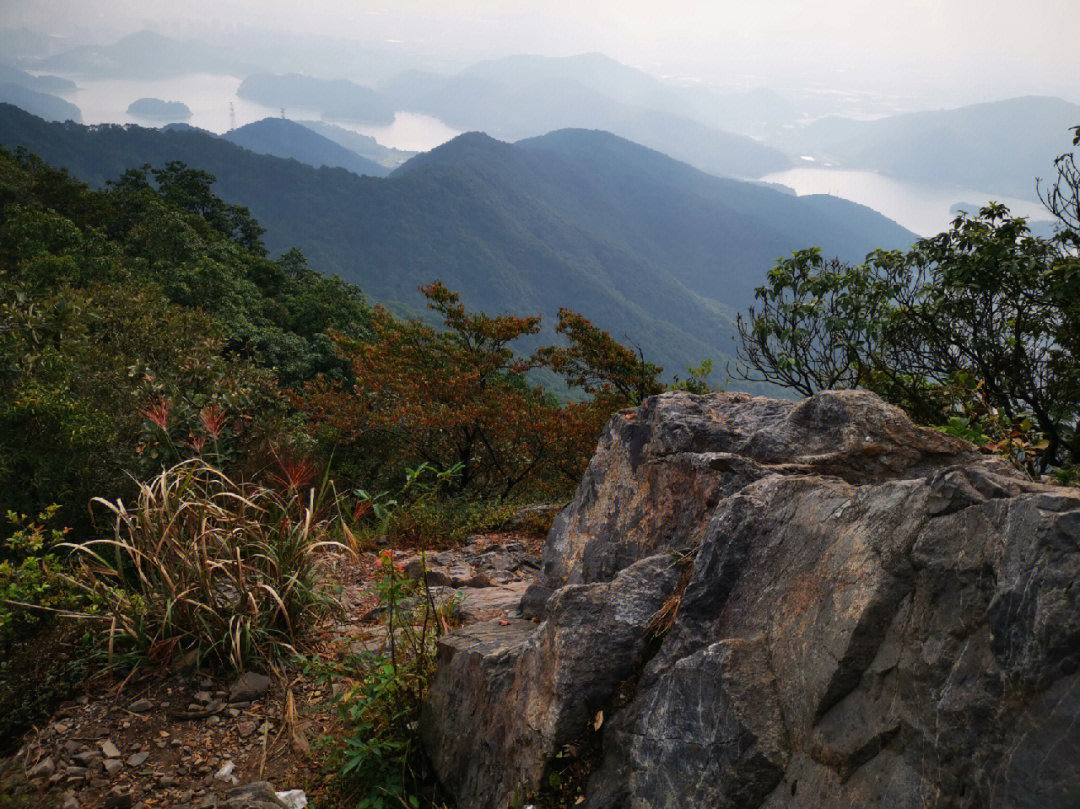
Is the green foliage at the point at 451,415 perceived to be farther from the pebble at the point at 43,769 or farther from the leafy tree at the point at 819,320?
the pebble at the point at 43,769

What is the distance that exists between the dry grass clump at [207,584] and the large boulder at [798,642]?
1.50 m

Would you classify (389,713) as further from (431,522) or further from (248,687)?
(431,522)

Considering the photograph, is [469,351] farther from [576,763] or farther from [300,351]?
[300,351]

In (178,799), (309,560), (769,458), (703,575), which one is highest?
(769,458)

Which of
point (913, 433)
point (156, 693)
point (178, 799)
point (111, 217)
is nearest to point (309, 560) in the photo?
point (156, 693)

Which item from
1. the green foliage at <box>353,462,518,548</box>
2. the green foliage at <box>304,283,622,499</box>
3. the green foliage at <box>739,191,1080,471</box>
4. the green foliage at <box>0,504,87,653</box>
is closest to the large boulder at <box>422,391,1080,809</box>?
the green foliage at <box>739,191,1080,471</box>

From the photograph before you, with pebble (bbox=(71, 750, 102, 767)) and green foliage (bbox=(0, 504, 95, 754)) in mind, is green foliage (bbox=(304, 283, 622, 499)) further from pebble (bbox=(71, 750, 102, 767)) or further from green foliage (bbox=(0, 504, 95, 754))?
pebble (bbox=(71, 750, 102, 767))

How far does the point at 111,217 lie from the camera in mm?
38688

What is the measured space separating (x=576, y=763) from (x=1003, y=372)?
7.52 meters

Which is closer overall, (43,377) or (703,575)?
(703,575)

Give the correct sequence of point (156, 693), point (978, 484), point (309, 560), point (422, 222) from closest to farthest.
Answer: point (978, 484) → point (156, 693) → point (309, 560) → point (422, 222)

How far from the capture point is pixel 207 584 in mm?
4691

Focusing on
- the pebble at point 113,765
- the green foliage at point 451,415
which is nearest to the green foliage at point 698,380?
the green foliage at point 451,415

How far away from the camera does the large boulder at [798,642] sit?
6.45 feet
